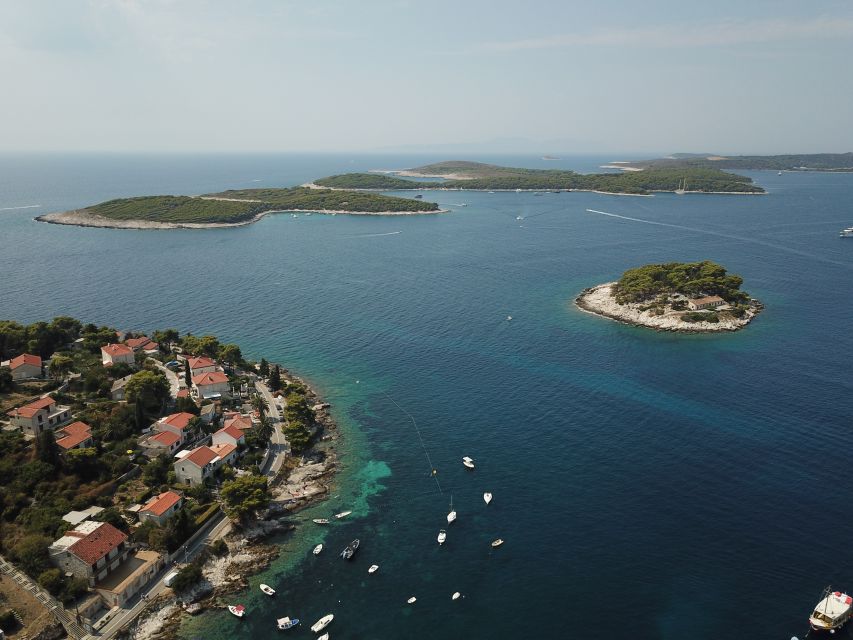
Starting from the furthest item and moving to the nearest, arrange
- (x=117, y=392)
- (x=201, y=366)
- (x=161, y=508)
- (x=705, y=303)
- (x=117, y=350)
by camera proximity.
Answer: (x=705, y=303) < (x=117, y=350) < (x=201, y=366) < (x=117, y=392) < (x=161, y=508)

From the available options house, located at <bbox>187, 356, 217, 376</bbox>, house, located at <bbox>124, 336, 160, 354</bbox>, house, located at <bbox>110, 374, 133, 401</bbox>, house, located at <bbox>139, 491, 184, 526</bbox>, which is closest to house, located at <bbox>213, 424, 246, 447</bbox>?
house, located at <bbox>139, 491, 184, 526</bbox>

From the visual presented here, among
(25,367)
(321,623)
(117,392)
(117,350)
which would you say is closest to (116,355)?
(117,350)

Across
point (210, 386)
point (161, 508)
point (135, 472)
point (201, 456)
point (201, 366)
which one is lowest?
point (135, 472)

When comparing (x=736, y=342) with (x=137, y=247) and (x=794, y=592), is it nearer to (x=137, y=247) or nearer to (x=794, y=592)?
(x=794, y=592)

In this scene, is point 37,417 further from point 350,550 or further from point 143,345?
point 350,550

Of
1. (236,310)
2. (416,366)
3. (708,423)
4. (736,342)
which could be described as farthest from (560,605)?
(236,310)
